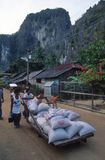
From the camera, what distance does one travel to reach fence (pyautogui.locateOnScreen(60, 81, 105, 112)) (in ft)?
61.1

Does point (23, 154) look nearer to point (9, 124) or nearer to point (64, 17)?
point (9, 124)


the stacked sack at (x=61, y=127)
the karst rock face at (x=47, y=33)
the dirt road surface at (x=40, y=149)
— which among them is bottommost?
the dirt road surface at (x=40, y=149)

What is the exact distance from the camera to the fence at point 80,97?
18.6 m

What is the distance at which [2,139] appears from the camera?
9.57 m

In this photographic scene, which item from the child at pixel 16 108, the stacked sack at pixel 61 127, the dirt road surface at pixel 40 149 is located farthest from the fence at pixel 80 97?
the stacked sack at pixel 61 127

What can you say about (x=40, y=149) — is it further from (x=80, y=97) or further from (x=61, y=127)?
(x=80, y=97)

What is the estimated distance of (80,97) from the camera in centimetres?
2128

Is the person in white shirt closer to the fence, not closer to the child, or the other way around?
the child

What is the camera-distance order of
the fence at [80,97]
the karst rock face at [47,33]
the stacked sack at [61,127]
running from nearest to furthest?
1. the stacked sack at [61,127]
2. the fence at [80,97]
3. the karst rock face at [47,33]

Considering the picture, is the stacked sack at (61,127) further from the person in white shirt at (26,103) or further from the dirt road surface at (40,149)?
the person in white shirt at (26,103)

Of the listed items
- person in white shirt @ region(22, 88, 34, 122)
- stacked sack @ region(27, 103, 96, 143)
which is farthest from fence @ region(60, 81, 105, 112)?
stacked sack @ region(27, 103, 96, 143)

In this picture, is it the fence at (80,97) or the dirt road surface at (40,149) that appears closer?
the dirt road surface at (40,149)

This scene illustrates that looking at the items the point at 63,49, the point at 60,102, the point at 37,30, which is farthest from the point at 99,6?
the point at 60,102

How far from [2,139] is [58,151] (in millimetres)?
2358
